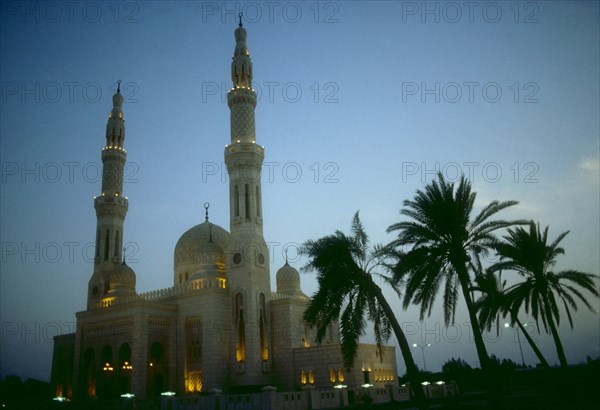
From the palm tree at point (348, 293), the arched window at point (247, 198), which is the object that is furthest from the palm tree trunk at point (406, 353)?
the arched window at point (247, 198)

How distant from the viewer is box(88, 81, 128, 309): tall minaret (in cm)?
4034

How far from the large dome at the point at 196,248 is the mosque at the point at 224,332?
39 cm

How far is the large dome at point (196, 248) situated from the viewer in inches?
1548

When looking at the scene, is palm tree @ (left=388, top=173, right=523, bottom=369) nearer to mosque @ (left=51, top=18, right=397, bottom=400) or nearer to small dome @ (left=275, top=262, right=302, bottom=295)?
mosque @ (left=51, top=18, right=397, bottom=400)

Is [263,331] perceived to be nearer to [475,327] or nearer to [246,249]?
[246,249]

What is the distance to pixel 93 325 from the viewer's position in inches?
1451

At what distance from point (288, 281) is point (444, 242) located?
79.6 feet

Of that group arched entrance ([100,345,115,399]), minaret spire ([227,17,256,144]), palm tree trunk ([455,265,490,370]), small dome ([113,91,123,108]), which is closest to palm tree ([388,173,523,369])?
palm tree trunk ([455,265,490,370])

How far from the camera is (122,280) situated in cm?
3822

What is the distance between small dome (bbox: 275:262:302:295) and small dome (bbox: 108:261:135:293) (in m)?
12.1

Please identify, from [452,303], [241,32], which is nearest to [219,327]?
[452,303]

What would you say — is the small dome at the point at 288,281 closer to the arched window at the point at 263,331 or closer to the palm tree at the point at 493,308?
the arched window at the point at 263,331

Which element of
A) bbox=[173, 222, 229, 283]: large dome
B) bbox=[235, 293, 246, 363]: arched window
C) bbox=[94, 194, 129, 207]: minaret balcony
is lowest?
bbox=[235, 293, 246, 363]: arched window

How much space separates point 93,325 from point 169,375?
303 inches
